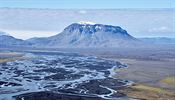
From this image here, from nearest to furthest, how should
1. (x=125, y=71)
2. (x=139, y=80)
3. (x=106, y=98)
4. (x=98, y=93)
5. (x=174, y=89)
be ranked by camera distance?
(x=106, y=98) < (x=98, y=93) < (x=174, y=89) < (x=139, y=80) < (x=125, y=71)

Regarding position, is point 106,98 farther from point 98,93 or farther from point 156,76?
point 156,76

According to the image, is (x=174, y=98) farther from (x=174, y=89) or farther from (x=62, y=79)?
(x=62, y=79)

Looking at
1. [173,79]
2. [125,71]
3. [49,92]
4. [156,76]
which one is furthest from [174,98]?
[125,71]

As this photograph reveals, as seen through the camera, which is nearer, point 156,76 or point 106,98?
point 106,98

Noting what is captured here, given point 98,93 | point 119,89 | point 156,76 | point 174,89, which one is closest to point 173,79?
point 156,76

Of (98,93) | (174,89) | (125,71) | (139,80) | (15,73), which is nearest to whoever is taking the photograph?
(98,93)

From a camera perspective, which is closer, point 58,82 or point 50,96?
point 50,96

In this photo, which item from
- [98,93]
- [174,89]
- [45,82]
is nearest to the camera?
[98,93]

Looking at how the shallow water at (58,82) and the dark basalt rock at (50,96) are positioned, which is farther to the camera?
the shallow water at (58,82)

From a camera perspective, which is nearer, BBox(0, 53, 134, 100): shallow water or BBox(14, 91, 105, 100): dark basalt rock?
BBox(14, 91, 105, 100): dark basalt rock

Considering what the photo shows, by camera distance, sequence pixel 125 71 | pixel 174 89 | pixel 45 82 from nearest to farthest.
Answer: pixel 174 89 → pixel 45 82 → pixel 125 71
